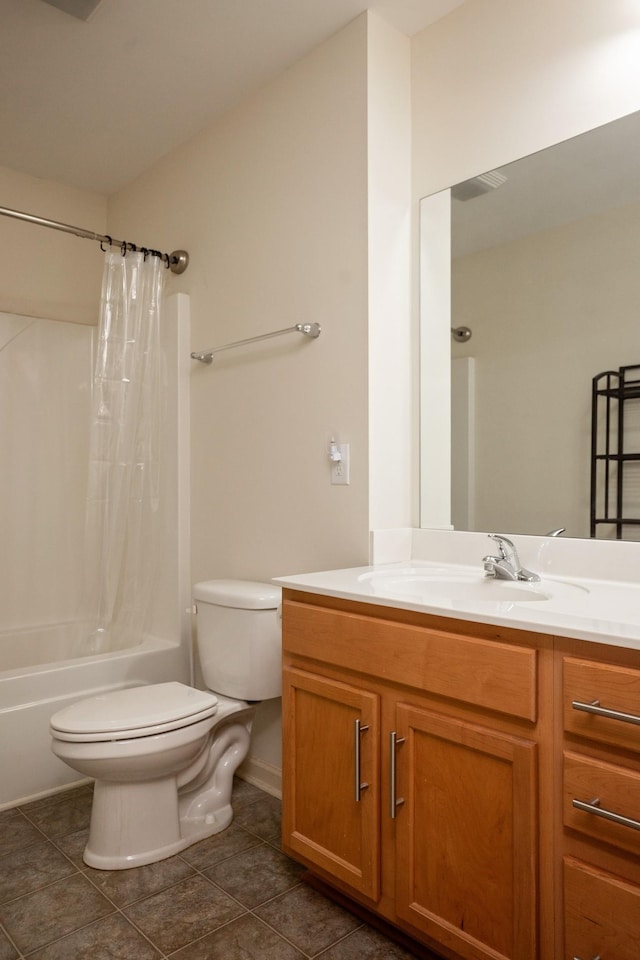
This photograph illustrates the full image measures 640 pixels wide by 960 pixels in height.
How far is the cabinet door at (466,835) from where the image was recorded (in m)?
1.20

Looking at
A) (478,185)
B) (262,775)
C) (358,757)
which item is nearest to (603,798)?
(358,757)

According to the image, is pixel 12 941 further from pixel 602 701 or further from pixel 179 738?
pixel 602 701

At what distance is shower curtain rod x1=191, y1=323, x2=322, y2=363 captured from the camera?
2.12 m

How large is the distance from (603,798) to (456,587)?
27.6 inches

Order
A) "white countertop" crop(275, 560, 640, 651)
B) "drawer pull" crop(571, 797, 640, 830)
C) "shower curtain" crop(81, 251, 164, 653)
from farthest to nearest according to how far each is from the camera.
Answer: "shower curtain" crop(81, 251, 164, 653), "white countertop" crop(275, 560, 640, 651), "drawer pull" crop(571, 797, 640, 830)

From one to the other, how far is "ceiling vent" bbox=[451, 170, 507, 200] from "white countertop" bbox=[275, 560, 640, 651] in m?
1.11

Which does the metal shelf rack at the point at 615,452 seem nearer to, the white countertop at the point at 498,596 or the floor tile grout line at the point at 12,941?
the white countertop at the point at 498,596

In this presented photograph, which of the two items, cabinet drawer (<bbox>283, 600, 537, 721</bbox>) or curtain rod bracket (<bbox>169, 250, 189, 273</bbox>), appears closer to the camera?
cabinet drawer (<bbox>283, 600, 537, 721</bbox>)

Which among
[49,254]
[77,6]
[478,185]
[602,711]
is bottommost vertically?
[602,711]

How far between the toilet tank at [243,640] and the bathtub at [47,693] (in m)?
0.44

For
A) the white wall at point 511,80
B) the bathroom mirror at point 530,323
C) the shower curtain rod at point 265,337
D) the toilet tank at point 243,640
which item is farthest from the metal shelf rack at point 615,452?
the toilet tank at point 243,640

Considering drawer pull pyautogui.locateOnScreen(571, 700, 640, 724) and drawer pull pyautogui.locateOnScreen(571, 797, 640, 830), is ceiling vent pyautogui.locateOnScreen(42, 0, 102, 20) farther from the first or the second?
drawer pull pyautogui.locateOnScreen(571, 797, 640, 830)

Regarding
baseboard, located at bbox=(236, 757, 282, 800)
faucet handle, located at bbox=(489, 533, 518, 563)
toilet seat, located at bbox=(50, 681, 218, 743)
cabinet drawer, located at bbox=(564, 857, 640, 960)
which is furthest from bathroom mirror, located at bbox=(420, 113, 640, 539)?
baseboard, located at bbox=(236, 757, 282, 800)

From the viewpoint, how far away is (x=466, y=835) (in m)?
1.29
